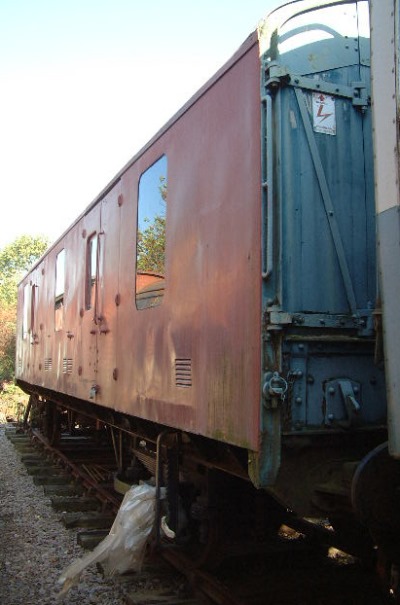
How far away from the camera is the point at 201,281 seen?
3.54 metres

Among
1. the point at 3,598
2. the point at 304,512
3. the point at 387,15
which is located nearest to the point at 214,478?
the point at 304,512

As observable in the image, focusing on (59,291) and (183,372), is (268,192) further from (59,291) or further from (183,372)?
(59,291)

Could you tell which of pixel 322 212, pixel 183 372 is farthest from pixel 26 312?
pixel 322 212

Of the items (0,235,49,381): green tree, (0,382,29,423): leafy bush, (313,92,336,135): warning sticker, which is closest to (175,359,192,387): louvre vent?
(313,92,336,135): warning sticker

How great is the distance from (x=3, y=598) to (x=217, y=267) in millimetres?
2788

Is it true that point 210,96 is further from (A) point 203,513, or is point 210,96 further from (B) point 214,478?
(A) point 203,513

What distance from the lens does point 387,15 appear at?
2357mm

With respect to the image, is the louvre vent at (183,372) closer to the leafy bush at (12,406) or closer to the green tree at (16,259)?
the leafy bush at (12,406)

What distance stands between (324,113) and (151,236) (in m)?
1.77

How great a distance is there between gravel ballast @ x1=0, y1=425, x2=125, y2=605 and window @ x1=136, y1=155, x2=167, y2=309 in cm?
203

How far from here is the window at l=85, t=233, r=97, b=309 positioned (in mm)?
6418

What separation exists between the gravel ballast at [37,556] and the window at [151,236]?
80.0 inches

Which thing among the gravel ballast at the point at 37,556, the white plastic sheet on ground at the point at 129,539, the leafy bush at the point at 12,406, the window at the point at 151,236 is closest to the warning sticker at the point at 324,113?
the window at the point at 151,236

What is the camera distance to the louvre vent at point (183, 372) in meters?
3.63
